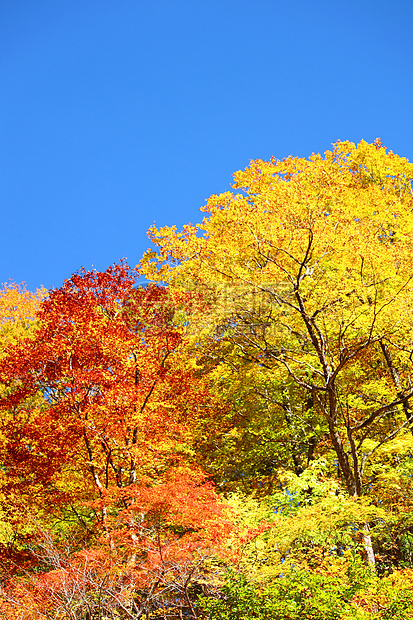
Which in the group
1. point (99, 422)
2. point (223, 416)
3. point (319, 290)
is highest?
point (319, 290)

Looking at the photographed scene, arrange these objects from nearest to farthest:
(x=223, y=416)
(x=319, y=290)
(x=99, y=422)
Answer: (x=319, y=290), (x=99, y=422), (x=223, y=416)

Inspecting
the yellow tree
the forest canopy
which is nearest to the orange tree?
the forest canopy

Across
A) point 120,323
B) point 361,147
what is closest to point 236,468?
point 120,323

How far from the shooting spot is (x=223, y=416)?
1742cm

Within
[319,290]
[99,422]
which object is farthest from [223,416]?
[319,290]

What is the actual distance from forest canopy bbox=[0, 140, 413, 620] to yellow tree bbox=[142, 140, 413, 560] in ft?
0.21

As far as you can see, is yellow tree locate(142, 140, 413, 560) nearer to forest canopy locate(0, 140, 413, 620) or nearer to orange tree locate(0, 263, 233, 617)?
forest canopy locate(0, 140, 413, 620)

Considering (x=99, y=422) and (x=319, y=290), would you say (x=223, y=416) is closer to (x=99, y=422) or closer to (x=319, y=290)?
(x=99, y=422)

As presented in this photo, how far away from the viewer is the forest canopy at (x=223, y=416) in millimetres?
9781

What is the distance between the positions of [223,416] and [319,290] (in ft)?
22.2

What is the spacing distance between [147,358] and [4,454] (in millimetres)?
4845

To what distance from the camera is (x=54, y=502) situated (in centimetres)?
1384

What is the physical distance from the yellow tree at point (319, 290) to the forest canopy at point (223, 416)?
6 cm

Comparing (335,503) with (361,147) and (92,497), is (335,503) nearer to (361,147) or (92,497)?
(92,497)
